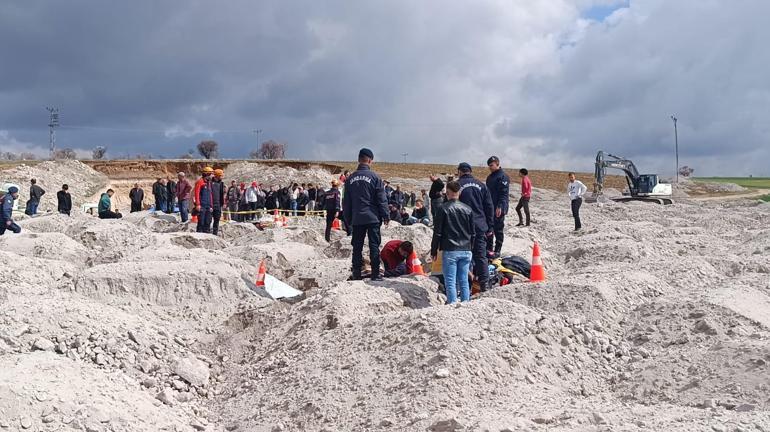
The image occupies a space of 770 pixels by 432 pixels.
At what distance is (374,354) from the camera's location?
5934mm

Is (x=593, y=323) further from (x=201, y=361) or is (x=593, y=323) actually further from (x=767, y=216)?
(x=767, y=216)

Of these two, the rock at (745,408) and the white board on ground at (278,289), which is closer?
the rock at (745,408)

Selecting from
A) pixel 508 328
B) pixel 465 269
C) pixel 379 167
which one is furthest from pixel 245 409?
pixel 379 167

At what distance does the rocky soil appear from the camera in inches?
195

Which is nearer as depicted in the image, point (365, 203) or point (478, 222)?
point (365, 203)

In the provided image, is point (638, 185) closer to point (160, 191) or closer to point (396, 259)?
point (160, 191)

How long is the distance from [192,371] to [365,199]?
2.92m

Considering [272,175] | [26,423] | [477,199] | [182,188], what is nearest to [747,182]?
[272,175]

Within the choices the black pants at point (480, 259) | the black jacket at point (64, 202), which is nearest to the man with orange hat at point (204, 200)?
the black pants at point (480, 259)

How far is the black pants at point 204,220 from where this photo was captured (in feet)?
45.2

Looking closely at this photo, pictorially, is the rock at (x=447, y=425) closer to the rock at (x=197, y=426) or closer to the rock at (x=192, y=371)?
the rock at (x=197, y=426)

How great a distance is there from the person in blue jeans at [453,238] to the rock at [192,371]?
8.62 feet

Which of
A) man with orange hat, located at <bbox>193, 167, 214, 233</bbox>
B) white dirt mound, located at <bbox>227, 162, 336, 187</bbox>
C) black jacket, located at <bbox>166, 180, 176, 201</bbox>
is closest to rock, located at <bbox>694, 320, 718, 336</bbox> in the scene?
man with orange hat, located at <bbox>193, 167, 214, 233</bbox>

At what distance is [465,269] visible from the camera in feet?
25.2
